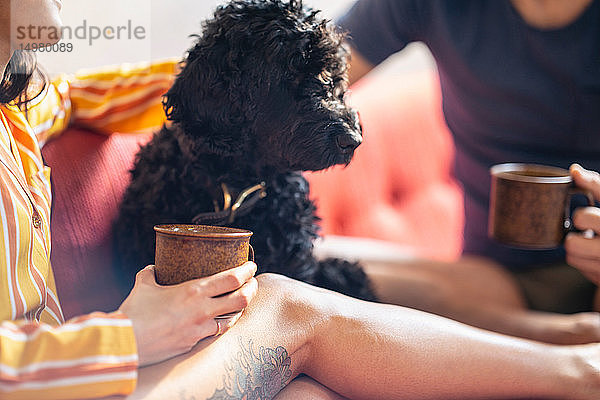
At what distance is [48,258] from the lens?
0.87 metres

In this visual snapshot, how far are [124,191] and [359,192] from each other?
34.9 inches

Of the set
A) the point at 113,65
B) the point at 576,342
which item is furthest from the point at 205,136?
the point at 576,342

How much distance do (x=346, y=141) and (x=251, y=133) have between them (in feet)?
0.54

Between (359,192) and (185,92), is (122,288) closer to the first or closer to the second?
(185,92)

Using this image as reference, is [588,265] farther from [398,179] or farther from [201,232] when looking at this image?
[398,179]

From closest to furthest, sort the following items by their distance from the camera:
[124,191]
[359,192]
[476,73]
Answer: [124,191], [476,73], [359,192]

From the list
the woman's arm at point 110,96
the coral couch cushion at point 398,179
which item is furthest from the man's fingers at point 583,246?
the woman's arm at point 110,96

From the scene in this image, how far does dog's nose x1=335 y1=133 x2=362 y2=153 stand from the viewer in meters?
0.88

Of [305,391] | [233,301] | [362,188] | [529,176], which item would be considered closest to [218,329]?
[233,301]

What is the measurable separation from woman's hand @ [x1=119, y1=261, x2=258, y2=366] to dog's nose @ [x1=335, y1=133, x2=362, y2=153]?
274 millimetres

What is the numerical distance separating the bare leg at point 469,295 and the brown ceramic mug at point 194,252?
0.58 m

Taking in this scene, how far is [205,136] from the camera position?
0.94 metres

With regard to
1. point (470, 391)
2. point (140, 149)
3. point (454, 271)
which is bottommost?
point (470, 391)

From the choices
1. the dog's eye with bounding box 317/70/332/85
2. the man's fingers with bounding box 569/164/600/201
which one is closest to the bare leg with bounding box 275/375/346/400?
the dog's eye with bounding box 317/70/332/85
